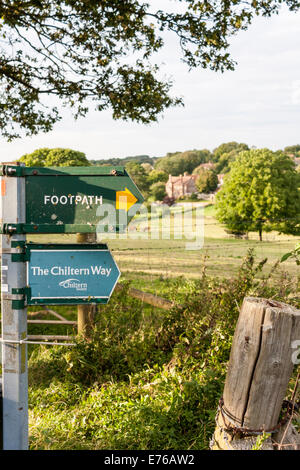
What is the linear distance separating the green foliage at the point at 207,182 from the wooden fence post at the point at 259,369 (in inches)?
2396

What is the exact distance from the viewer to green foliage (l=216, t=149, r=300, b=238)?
3203cm

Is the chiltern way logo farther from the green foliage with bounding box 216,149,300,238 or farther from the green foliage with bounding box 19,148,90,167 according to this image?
the green foliage with bounding box 216,149,300,238

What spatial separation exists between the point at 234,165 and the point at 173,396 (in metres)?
35.1

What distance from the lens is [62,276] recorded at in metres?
2.47

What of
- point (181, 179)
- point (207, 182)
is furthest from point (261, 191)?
point (181, 179)

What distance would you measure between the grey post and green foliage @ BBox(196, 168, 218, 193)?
6072 centimetres

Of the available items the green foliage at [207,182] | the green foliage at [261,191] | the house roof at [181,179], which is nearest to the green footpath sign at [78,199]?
the green foliage at [261,191]

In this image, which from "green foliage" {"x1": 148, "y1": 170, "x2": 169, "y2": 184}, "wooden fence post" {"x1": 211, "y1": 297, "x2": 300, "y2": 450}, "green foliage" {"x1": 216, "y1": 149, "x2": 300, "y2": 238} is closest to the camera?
"wooden fence post" {"x1": 211, "y1": 297, "x2": 300, "y2": 450}

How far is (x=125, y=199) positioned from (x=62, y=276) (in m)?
0.61

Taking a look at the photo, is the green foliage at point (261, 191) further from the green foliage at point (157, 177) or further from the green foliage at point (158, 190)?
the green foliage at point (157, 177)

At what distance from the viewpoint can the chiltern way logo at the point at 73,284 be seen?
247cm

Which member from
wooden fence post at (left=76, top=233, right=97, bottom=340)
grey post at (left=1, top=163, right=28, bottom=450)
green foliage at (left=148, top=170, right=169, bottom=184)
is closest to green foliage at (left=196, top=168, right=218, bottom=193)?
green foliage at (left=148, top=170, right=169, bottom=184)

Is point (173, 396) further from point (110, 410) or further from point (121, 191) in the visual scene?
point (121, 191)

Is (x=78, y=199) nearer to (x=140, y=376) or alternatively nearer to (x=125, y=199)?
(x=125, y=199)
